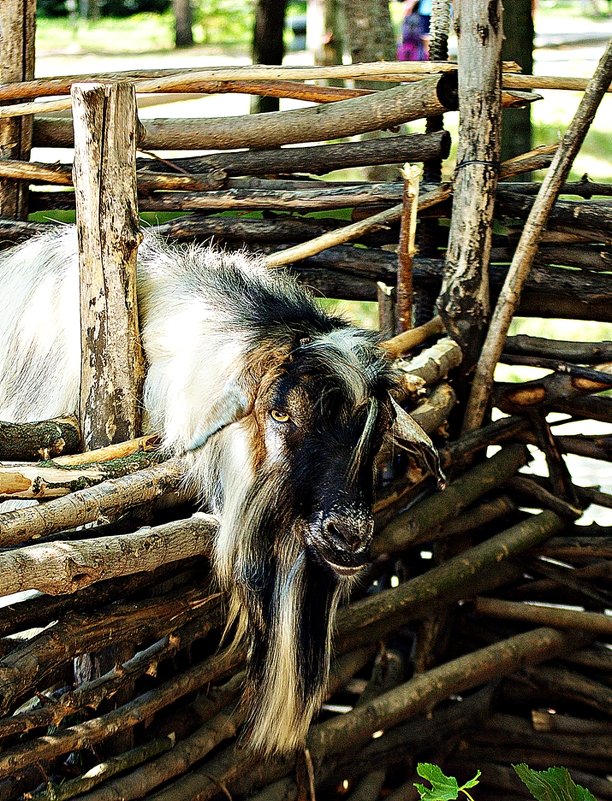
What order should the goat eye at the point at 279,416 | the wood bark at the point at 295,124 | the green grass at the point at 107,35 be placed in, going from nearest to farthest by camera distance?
the goat eye at the point at 279,416 < the wood bark at the point at 295,124 < the green grass at the point at 107,35

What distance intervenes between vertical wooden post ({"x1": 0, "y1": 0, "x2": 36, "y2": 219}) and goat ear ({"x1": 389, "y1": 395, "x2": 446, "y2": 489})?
1648 mm

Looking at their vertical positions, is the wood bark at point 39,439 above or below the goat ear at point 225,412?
below

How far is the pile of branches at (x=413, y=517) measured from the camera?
2.91m

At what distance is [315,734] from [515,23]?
4.22 m

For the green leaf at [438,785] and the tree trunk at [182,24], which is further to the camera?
the tree trunk at [182,24]

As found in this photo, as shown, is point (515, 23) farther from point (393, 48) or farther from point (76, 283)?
point (76, 283)

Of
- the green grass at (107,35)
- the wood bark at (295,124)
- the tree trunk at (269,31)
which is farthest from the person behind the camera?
the green grass at (107,35)

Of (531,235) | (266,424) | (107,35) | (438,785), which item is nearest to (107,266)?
(266,424)

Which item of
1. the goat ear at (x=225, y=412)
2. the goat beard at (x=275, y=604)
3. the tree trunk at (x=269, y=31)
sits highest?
the tree trunk at (x=269, y=31)

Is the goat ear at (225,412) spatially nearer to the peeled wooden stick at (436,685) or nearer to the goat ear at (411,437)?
the goat ear at (411,437)

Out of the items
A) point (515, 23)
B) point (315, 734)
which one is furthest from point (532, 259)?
point (515, 23)

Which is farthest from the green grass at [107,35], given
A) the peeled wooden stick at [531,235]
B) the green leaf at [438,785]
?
the green leaf at [438,785]

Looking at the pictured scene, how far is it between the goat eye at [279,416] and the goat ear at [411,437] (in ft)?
1.07

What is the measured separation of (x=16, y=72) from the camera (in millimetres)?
3496
